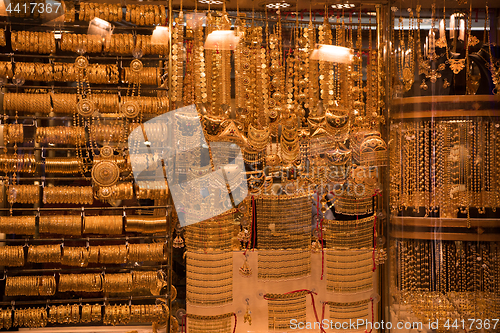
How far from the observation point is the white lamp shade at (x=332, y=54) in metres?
3.07

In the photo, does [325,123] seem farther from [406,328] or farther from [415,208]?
[406,328]

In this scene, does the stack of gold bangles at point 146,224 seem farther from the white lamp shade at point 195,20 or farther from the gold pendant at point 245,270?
the white lamp shade at point 195,20

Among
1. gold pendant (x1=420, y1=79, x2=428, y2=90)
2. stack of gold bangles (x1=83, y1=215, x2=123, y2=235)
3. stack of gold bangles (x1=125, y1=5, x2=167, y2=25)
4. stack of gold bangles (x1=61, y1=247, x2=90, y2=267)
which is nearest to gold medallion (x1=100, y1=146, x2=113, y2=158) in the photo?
stack of gold bangles (x1=83, y1=215, x2=123, y2=235)

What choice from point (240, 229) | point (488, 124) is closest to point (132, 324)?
point (240, 229)

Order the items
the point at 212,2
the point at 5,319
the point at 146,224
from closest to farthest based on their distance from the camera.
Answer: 1. the point at 5,319
2. the point at 146,224
3. the point at 212,2

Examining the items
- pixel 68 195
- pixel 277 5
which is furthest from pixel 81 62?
pixel 277 5

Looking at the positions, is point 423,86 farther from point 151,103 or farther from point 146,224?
point 146,224

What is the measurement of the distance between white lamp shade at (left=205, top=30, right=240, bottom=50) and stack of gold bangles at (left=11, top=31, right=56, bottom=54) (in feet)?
3.44

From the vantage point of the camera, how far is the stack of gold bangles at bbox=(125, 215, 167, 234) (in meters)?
2.99

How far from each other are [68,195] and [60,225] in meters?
0.21

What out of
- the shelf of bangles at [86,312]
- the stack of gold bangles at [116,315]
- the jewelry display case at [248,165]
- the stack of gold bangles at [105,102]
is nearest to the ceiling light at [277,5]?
the jewelry display case at [248,165]

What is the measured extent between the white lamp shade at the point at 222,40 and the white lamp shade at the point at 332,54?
56cm

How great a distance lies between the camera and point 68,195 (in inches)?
115

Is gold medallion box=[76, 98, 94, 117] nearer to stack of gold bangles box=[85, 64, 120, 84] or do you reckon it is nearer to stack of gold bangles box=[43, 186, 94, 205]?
stack of gold bangles box=[85, 64, 120, 84]
